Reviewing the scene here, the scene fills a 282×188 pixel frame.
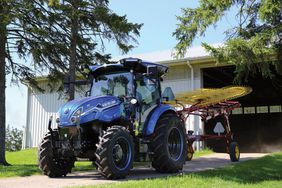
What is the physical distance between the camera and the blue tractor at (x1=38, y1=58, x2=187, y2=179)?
9133 millimetres

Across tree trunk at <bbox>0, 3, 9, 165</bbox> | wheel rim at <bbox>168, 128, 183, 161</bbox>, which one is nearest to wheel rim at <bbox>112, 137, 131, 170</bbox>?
wheel rim at <bbox>168, 128, 183, 161</bbox>

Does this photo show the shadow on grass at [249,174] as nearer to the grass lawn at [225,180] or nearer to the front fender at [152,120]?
the grass lawn at [225,180]

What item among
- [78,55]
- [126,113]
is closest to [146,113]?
[126,113]

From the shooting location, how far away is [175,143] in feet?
35.9

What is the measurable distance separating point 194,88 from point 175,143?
11.3m

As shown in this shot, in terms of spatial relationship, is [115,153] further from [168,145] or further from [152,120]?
[168,145]

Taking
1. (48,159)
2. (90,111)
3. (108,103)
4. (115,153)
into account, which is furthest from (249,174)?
(48,159)

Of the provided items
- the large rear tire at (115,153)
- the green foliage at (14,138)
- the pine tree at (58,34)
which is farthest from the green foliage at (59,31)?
the green foliage at (14,138)

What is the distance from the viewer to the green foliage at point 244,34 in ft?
35.0

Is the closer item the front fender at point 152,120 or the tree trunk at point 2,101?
the front fender at point 152,120

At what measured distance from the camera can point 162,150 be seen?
9.94m

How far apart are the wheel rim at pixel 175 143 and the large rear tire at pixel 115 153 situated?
1.69m

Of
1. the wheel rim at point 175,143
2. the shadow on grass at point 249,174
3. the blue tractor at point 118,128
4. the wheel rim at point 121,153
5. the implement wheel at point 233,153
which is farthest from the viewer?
the implement wheel at point 233,153

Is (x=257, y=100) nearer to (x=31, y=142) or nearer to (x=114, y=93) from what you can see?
(x=31, y=142)
